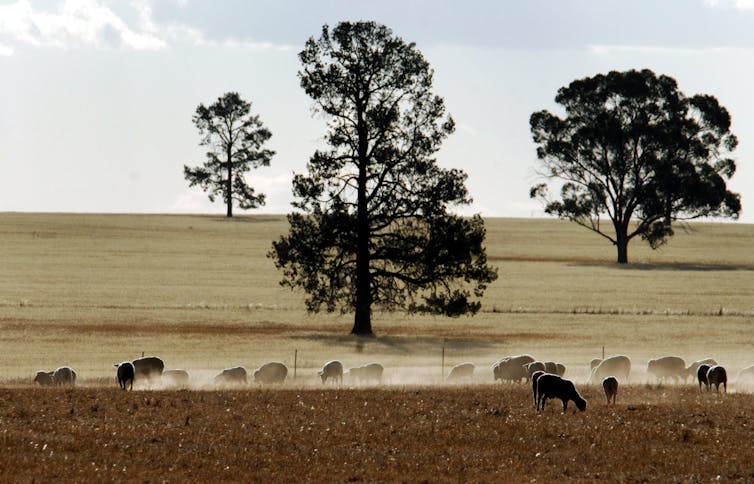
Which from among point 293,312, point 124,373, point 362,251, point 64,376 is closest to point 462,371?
point 124,373

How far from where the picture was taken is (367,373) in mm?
33500

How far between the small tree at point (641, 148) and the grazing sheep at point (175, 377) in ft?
213

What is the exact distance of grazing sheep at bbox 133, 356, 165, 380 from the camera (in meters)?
31.2

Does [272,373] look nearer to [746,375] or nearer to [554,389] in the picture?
[554,389]

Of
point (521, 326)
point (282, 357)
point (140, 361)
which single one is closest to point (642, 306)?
point (521, 326)

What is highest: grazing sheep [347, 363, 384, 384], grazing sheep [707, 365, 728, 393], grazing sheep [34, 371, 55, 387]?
grazing sheep [707, 365, 728, 393]

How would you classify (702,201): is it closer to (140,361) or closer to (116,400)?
(140,361)

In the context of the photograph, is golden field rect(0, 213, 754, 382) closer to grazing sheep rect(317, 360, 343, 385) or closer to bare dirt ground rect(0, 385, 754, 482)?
grazing sheep rect(317, 360, 343, 385)

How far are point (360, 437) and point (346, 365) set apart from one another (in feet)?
57.1

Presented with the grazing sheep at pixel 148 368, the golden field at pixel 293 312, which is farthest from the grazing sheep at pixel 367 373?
the grazing sheep at pixel 148 368

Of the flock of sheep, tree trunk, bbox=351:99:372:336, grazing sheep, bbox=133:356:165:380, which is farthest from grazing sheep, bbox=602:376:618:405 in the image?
tree trunk, bbox=351:99:372:336

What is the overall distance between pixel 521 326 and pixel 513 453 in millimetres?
31537

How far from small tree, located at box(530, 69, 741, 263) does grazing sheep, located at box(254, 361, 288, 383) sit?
63.3 meters

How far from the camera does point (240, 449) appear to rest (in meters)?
18.0
